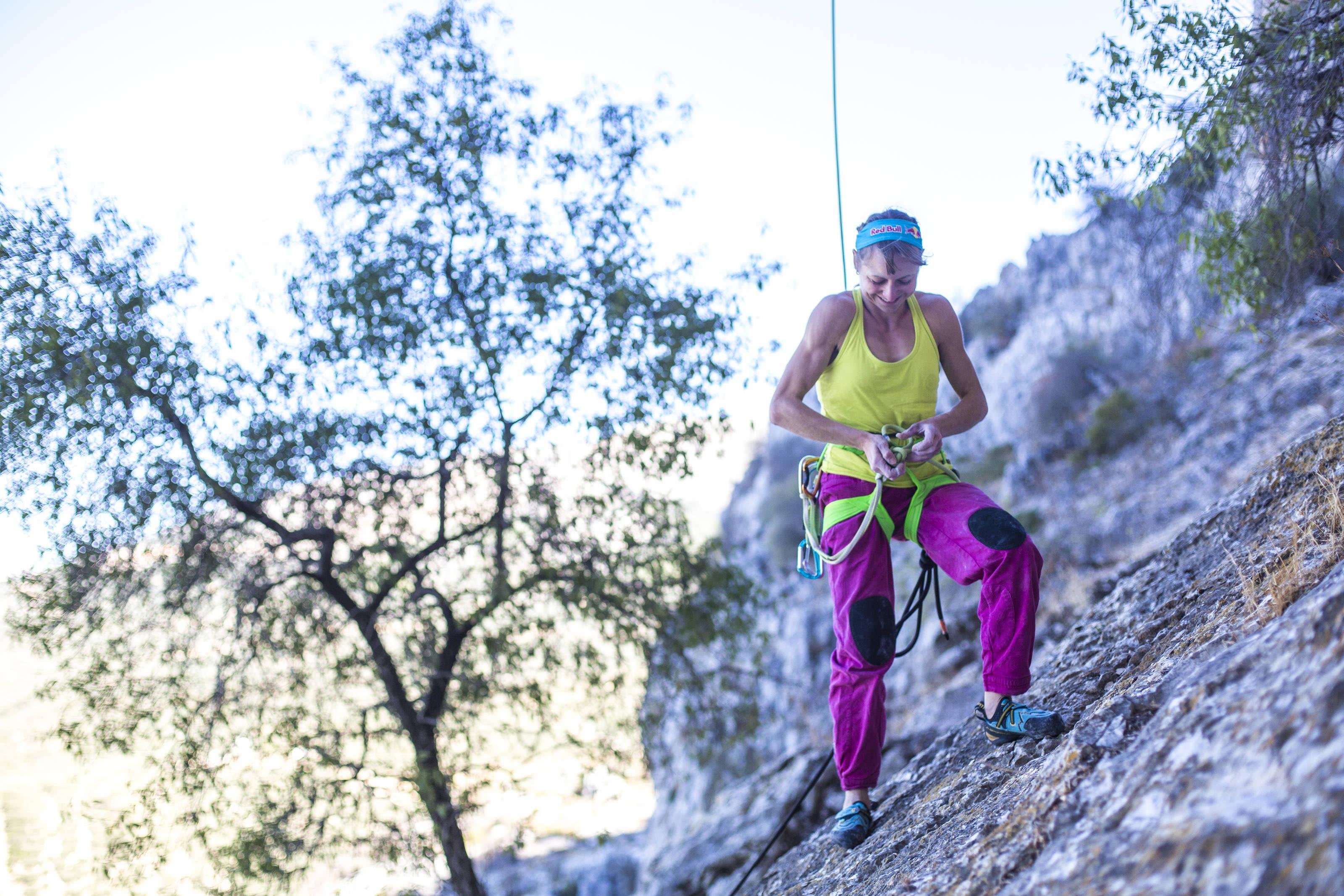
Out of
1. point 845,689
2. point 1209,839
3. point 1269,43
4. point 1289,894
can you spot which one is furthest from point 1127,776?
point 1269,43

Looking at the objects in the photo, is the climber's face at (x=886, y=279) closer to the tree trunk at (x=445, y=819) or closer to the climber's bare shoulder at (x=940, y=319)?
the climber's bare shoulder at (x=940, y=319)

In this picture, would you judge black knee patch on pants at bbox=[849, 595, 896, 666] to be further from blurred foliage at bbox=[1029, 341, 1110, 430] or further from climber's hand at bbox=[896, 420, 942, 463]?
blurred foliage at bbox=[1029, 341, 1110, 430]

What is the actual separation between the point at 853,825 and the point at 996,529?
54.0 inches

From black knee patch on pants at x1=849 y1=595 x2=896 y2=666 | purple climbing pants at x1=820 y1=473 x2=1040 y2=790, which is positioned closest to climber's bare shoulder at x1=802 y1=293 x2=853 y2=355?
purple climbing pants at x1=820 y1=473 x2=1040 y2=790

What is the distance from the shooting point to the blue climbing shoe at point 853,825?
365 cm

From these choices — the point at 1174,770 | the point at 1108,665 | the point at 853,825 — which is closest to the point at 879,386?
the point at 1108,665

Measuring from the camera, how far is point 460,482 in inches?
317

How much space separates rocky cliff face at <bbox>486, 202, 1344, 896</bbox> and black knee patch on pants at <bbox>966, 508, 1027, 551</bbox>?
568 mm

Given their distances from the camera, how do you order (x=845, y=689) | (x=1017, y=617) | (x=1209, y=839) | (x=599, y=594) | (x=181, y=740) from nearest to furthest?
(x=1209, y=839) < (x=1017, y=617) < (x=845, y=689) < (x=181, y=740) < (x=599, y=594)

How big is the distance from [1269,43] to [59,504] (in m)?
8.49

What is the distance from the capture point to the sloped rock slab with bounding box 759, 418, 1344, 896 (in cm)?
148

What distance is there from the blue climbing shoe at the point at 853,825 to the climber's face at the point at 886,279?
1952 mm

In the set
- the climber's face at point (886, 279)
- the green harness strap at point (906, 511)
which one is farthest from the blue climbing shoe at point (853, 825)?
the climber's face at point (886, 279)

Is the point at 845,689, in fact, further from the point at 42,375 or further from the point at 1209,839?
the point at 42,375
